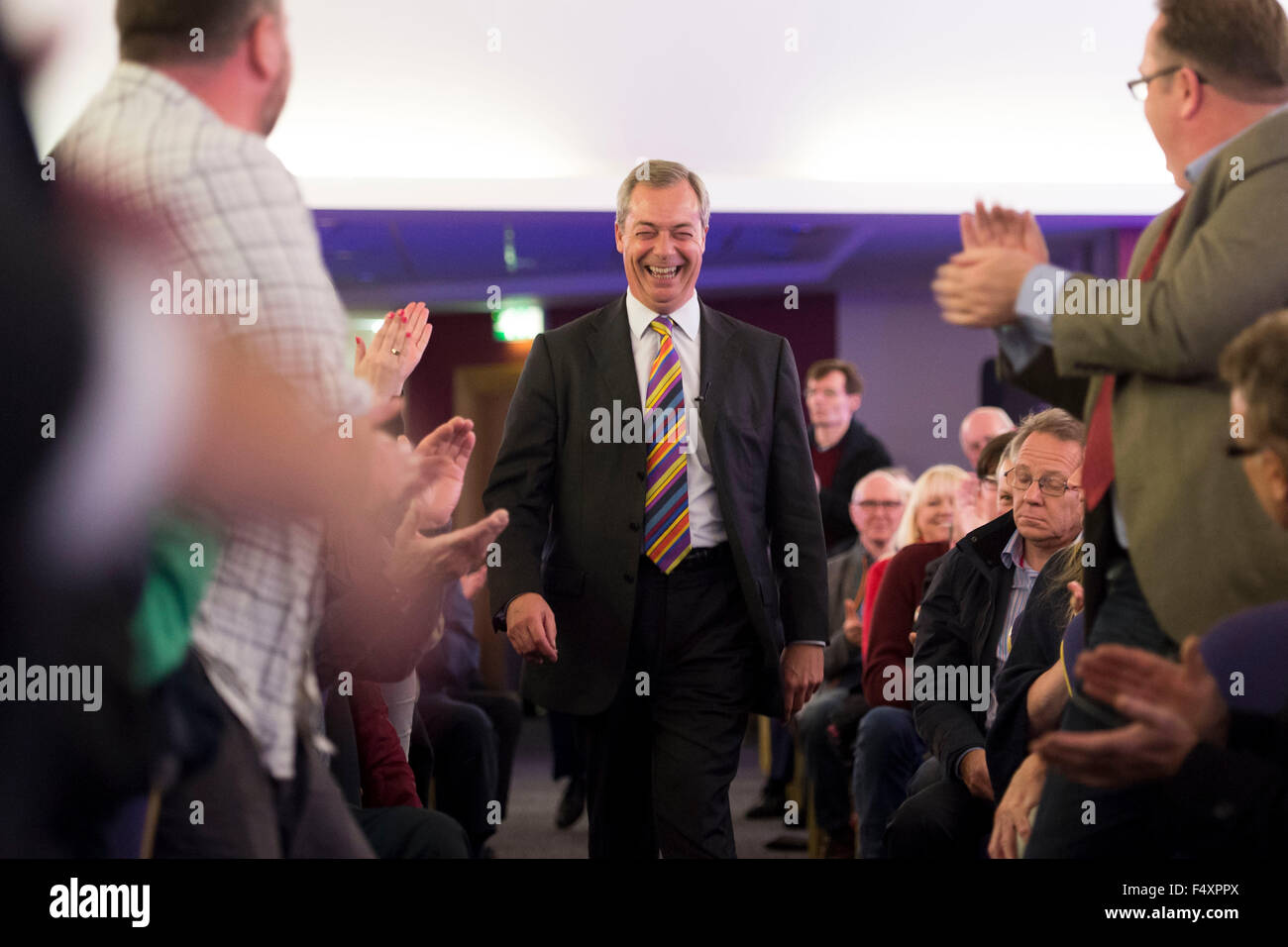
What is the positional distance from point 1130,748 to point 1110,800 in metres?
0.10

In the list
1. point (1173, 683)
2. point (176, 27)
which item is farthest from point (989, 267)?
point (176, 27)

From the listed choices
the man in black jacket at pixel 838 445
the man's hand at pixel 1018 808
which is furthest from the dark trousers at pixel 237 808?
the man in black jacket at pixel 838 445

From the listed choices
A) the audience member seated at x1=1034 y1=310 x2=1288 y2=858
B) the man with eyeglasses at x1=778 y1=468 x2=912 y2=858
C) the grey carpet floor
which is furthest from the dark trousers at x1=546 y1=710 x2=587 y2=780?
the audience member seated at x1=1034 y1=310 x2=1288 y2=858

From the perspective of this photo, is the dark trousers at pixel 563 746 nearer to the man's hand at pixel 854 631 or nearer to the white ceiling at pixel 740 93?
the man's hand at pixel 854 631

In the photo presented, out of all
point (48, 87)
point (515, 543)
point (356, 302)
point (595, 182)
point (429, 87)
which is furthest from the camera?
point (356, 302)

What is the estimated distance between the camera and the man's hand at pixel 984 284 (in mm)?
1720

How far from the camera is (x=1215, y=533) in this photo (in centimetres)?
164

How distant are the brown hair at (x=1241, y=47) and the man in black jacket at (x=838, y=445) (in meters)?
2.34

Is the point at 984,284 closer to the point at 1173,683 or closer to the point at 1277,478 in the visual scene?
the point at 1277,478

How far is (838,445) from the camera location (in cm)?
436

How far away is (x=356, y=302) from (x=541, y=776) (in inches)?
85.3

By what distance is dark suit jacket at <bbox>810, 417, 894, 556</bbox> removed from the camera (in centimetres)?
414

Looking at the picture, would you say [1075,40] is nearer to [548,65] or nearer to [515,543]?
[548,65]
